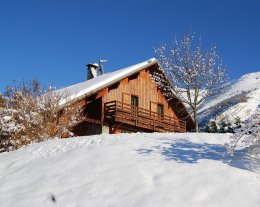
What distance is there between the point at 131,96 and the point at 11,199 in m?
21.1

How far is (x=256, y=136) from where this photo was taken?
845 cm

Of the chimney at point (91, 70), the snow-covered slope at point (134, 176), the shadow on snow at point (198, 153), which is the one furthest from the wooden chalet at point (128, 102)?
the shadow on snow at point (198, 153)

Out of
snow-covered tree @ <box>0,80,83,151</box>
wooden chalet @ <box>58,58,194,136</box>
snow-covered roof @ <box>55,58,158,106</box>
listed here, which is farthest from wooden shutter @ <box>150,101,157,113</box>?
snow-covered tree @ <box>0,80,83,151</box>

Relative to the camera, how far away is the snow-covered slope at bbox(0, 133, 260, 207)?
23.0 feet

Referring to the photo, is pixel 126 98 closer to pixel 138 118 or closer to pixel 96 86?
pixel 138 118

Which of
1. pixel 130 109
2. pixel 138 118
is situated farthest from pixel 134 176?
pixel 138 118

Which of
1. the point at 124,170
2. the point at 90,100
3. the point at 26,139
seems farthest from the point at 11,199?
the point at 90,100

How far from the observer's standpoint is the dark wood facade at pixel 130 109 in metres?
26.0

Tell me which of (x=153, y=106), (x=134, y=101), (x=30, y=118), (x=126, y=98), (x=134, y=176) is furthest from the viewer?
(x=153, y=106)

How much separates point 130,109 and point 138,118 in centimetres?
104

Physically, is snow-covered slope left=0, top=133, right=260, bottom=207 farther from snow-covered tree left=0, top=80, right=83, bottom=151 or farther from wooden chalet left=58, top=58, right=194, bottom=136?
wooden chalet left=58, top=58, right=194, bottom=136

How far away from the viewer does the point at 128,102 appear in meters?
28.4

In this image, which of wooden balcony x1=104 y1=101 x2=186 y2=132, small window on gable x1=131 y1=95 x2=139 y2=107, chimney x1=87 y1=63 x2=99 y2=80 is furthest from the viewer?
chimney x1=87 y1=63 x2=99 y2=80

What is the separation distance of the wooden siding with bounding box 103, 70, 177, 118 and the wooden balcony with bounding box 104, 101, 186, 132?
0.58m
